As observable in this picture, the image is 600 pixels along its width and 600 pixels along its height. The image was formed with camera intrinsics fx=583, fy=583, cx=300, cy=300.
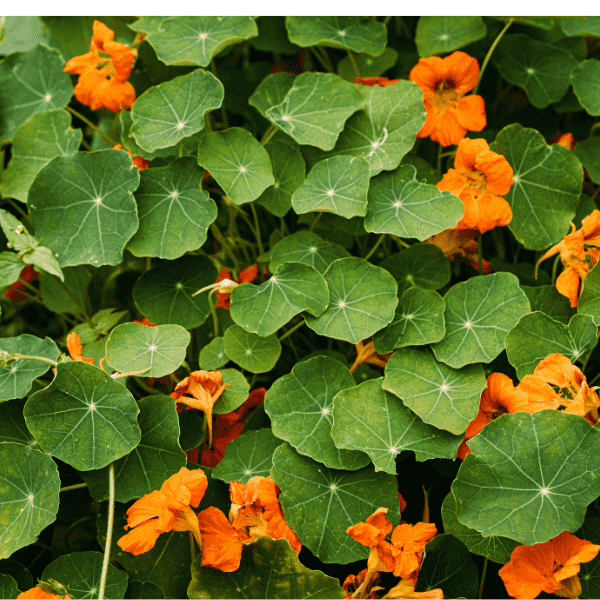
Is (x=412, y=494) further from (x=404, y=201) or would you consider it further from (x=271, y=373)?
(x=404, y=201)

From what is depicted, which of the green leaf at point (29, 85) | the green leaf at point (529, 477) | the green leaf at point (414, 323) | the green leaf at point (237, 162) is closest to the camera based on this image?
the green leaf at point (529, 477)

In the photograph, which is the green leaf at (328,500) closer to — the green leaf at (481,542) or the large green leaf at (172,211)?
the green leaf at (481,542)

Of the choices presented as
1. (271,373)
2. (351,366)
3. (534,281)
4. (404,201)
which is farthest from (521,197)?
(271,373)

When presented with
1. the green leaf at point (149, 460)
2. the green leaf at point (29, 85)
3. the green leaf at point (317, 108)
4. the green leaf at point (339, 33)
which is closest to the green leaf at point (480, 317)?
the green leaf at point (317, 108)

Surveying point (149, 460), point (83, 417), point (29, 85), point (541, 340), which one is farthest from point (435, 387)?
point (29, 85)
